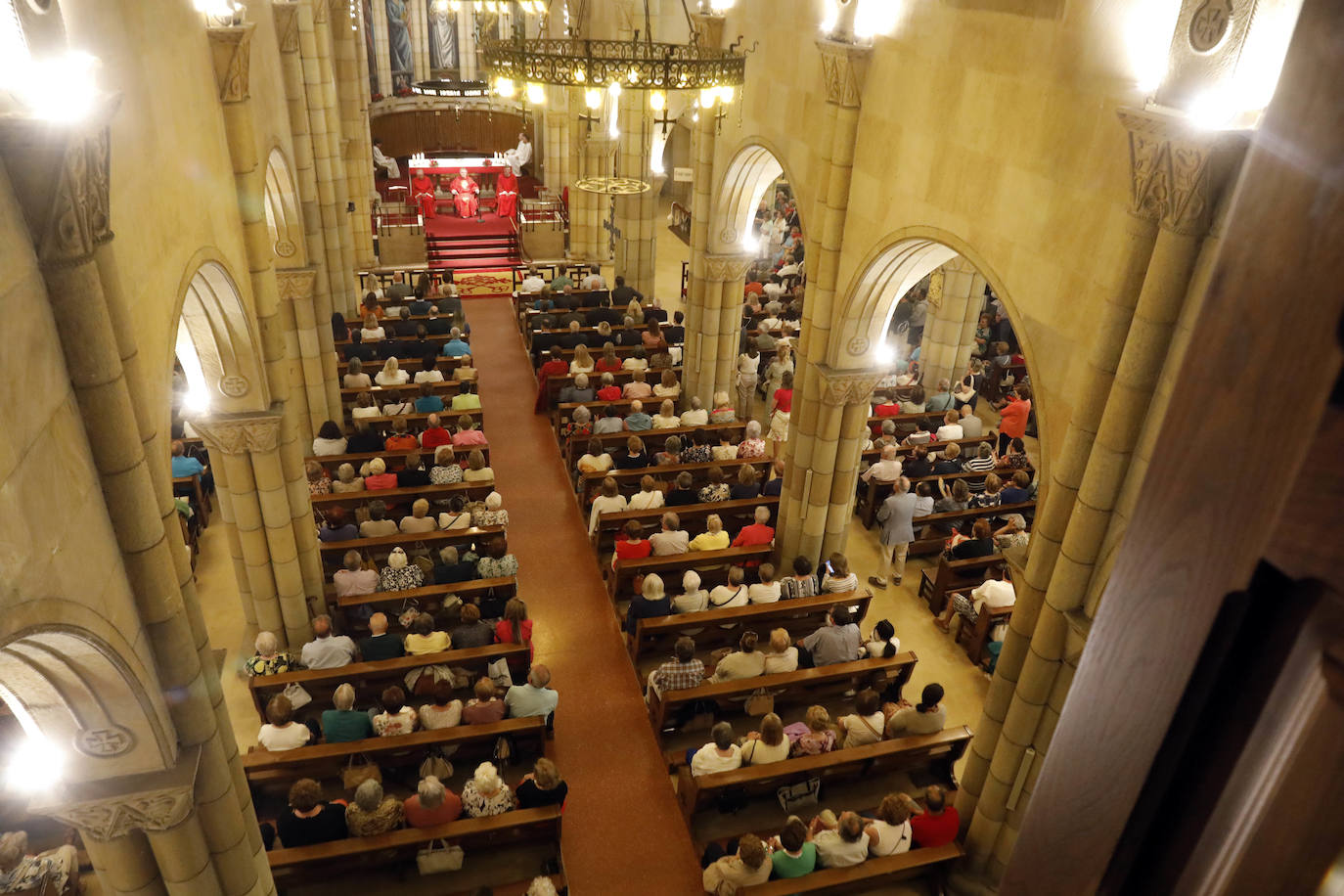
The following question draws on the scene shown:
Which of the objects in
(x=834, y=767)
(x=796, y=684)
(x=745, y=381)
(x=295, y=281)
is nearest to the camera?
(x=834, y=767)

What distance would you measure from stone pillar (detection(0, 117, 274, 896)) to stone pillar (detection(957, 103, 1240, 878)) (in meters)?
4.96

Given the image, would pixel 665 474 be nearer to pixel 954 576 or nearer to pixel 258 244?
pixel 954 576

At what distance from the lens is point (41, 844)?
6906 millimetres

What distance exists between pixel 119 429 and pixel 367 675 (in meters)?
4.33

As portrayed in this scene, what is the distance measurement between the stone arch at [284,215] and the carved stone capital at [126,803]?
762cm

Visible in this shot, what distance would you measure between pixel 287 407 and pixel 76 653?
4.61 meters

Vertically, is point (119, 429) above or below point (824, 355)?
above

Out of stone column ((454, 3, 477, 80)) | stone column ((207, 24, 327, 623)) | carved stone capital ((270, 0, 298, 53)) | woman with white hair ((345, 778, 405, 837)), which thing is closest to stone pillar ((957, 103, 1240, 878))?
woman with white hair ((345, 778, 405, 837))

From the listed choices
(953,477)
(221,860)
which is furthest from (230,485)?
(953,477)

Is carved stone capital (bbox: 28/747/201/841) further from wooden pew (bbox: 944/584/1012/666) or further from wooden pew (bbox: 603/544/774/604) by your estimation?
wooden pew (bbox: 944/584/1012/666)

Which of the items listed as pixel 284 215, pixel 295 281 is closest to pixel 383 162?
pixel 284 215

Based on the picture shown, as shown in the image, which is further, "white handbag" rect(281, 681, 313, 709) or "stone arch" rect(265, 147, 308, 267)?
"stone arch" rect(265, 147, 308, 267)

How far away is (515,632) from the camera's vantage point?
329 inches

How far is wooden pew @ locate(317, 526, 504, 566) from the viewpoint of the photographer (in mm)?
9688
